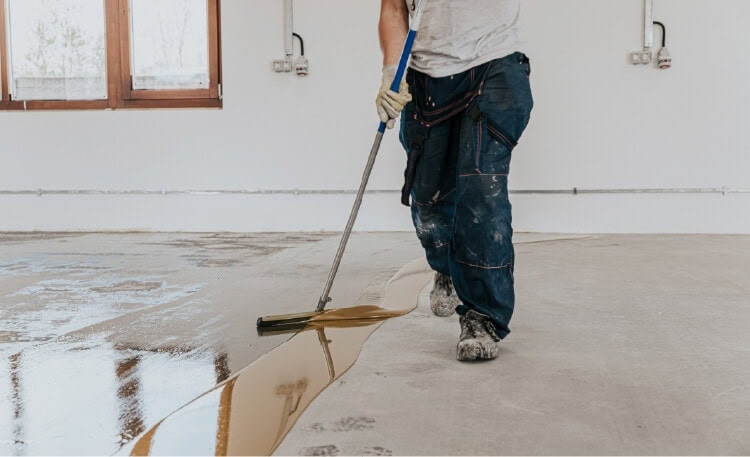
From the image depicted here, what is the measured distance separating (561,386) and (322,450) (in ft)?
1.88

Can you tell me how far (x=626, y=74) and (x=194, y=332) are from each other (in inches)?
173

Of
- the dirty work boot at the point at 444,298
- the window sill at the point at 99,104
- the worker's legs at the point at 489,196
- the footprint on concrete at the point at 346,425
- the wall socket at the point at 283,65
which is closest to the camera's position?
the footprint on concrete at the point at 346,425

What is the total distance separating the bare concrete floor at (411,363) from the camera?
3.94 feet

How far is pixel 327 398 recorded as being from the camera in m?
1.39

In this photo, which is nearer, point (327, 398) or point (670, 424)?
point (670, 424)

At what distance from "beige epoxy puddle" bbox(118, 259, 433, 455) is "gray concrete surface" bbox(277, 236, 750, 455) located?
0.13 feet

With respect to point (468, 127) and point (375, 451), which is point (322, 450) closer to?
point (375, 451)

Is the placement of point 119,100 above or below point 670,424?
above

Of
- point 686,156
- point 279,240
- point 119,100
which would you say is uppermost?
point 119,100

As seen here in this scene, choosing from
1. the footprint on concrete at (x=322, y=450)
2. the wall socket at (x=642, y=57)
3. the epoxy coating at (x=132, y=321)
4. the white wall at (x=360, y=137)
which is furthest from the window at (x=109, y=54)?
the footprint on concrete at (x=322, y=450)

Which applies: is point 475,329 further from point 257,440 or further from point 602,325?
point 257,440

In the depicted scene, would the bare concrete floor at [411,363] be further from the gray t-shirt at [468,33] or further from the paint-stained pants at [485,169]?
the gray t-shirt at [468,33]

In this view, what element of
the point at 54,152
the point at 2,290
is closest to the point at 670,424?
the point at 2,290

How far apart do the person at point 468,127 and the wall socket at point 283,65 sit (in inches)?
144
